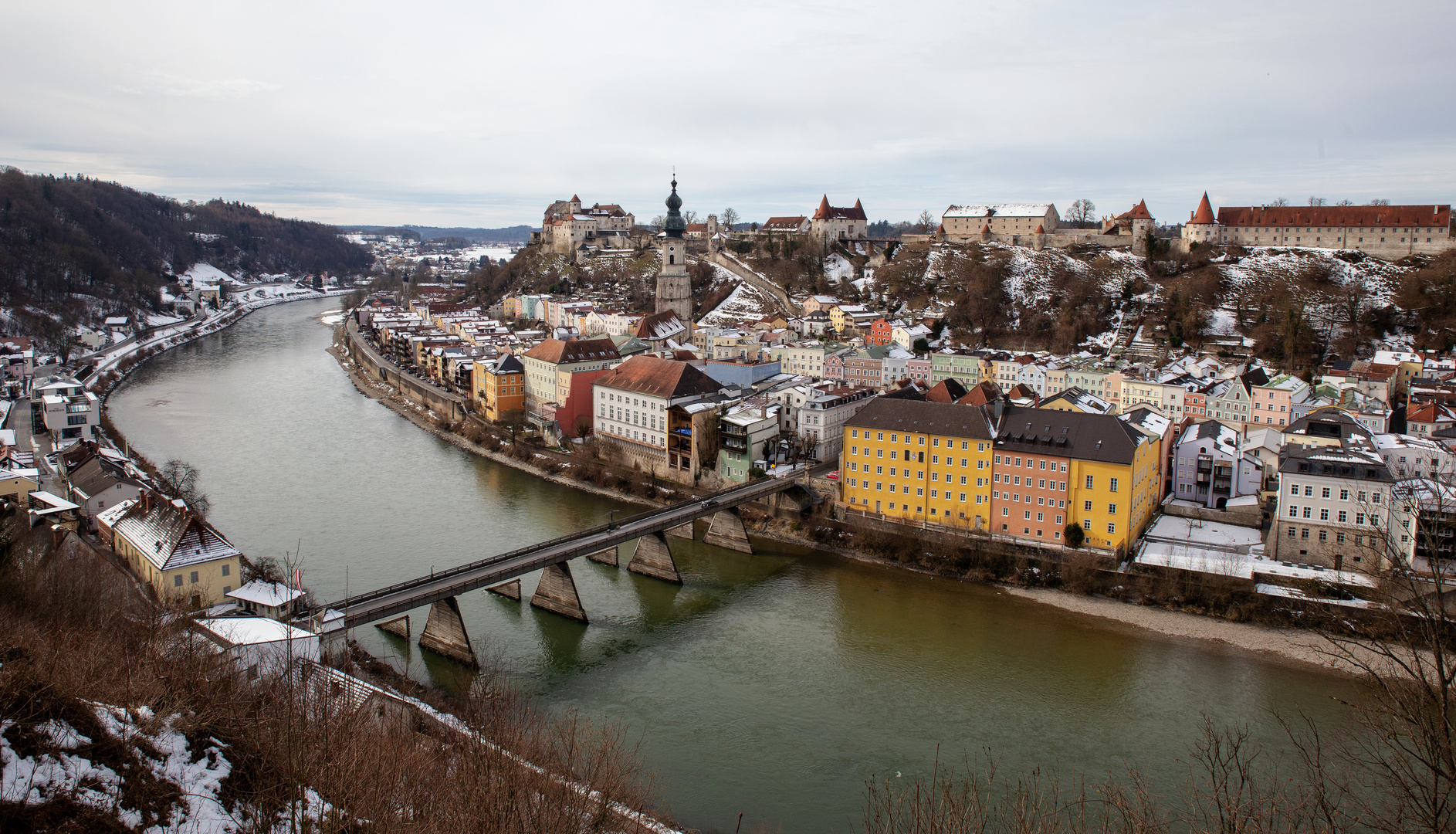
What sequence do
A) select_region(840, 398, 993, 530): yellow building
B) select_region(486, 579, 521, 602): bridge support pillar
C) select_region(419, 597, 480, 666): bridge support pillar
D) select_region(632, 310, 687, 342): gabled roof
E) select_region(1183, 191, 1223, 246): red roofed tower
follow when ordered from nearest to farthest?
select_region(419, 597, 480, 666): bridge support pillar
select_region(486, 579, 521, 602): bridge support pillar
select_region(840, 398, 993, 530): yellow building
select_region(632, 310, 687, 342): gabled roof
select_region(1183, 191, 1223, 246): red roofed tower

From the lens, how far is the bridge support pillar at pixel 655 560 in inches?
540

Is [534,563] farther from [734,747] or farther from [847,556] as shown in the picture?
[847,556]

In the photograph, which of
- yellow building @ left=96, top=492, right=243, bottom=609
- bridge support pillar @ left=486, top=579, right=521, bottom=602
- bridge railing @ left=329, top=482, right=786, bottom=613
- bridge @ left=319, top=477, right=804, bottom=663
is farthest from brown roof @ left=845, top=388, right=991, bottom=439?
yellow building @ left=96, top=492, right=243, bottom=609

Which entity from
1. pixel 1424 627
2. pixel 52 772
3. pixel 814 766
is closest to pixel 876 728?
pixel 814 766

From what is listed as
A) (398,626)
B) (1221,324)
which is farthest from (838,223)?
(398,626)

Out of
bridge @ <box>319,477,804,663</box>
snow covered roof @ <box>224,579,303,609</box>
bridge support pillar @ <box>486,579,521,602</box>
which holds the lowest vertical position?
bridge support pillar @ <box>486,579,521,602</box>

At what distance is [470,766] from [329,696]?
3.08ft

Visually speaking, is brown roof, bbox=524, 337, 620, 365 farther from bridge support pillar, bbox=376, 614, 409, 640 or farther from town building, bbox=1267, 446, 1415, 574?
town building, bbox=1267, 446, 1415, 574

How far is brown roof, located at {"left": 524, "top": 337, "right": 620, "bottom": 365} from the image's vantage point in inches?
895

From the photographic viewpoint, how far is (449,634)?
10797 mm

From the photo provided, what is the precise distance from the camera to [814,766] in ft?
28.5

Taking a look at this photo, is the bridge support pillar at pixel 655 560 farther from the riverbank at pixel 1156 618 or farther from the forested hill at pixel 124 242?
the forested hill at pixel 124 242

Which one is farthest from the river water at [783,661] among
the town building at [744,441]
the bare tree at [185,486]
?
the town building at [744,441]

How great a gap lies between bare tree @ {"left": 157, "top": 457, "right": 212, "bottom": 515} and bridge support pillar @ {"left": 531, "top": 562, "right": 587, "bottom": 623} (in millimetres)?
5999
